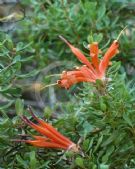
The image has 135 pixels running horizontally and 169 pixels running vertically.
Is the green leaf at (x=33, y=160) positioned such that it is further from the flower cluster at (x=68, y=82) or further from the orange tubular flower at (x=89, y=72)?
the orange tubular flower at (x=89, y=72)

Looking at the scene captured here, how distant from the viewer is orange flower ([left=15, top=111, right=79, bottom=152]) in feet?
4.03

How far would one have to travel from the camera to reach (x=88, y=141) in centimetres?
123

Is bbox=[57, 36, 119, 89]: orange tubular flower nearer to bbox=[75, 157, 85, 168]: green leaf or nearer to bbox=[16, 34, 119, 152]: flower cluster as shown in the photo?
bbox=[16, 34, 119, 152]: flower cluster

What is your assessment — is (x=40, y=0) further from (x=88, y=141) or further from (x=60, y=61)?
(x=88, y=141)

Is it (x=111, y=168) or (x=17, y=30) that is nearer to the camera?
(x=111, y=168)

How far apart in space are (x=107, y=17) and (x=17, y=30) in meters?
0.52

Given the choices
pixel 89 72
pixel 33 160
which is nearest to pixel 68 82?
pixel 89 72

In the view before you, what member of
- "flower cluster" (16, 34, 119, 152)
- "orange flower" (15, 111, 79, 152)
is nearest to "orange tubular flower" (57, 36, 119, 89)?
"flower cluster" (16, 34, 119, 152)

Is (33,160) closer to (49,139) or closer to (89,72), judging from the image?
(49,139)

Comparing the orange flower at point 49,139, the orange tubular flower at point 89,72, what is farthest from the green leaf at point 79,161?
the orange tubular flower at point 89,72

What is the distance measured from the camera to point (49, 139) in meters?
1.24

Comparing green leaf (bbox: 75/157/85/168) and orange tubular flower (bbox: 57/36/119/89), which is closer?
green leaf (bbox: 75/157/85/168)

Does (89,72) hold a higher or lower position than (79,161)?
higher

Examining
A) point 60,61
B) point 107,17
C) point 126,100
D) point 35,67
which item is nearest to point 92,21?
point 107,17
